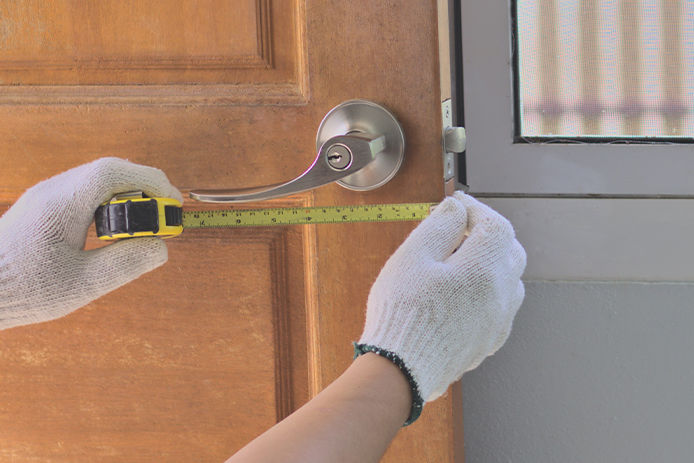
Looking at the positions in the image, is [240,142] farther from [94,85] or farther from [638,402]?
[638,402]

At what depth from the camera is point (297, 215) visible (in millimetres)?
706

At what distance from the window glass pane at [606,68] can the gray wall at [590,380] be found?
240mm

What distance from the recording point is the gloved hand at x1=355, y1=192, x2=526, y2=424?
0.63m

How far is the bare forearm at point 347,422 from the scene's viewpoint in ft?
1.64

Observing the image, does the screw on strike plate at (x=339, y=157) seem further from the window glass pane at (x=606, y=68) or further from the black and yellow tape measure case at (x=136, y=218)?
the window glass pane at (x=606, y=68)

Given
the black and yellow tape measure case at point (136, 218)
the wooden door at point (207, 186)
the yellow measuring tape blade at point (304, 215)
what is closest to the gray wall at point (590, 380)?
the wooden door at point (207, 186)

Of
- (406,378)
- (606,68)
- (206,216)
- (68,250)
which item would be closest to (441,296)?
(406,378)

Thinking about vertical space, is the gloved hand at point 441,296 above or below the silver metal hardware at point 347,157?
below

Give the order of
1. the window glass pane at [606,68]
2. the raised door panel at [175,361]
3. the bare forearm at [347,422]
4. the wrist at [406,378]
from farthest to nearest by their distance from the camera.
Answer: the window glass pane at [606,68], the raised door panel at [175,361], the wrist at [406,378], the bare forearm at [347,422]

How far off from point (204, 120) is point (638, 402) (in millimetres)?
736

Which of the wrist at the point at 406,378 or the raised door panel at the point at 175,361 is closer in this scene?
the wrist at the point at 406,378

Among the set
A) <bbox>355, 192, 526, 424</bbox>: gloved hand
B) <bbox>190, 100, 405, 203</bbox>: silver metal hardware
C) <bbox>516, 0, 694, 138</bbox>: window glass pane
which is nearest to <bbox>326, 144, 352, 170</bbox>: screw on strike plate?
<bbox>190, 100, 405, 203</bbox>: silver metal hardware

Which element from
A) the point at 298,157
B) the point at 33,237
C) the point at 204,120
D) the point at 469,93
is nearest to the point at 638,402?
the point at 469,93

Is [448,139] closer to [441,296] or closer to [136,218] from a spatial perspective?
[441,296]
